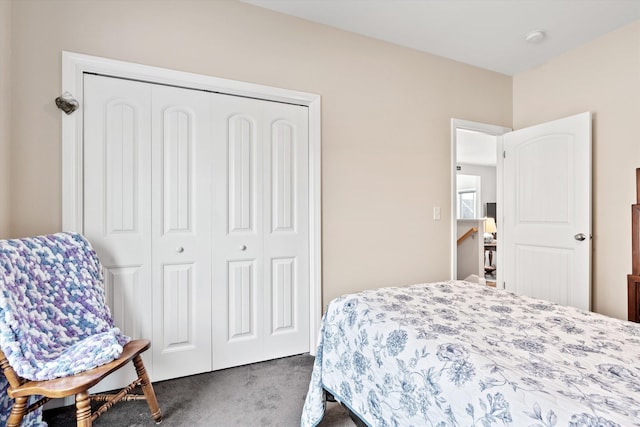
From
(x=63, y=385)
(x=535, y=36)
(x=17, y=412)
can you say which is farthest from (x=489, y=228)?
(x=17, y=412)

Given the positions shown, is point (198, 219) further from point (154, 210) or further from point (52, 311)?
point (52, 311)

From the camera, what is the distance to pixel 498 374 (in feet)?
3.19

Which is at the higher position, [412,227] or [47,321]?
[412,227]

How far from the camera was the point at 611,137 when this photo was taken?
2.70 metres

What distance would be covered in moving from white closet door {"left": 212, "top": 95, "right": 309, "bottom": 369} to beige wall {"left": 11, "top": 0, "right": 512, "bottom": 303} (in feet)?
0.66

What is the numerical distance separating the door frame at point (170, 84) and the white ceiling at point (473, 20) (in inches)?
24.3

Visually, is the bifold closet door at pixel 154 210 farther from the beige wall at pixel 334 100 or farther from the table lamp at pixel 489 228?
the table lamp at pixel 489 228

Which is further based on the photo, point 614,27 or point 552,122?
→ point 552,122

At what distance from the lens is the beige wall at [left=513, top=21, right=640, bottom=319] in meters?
2.57

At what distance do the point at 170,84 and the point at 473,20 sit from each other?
7.32 ft

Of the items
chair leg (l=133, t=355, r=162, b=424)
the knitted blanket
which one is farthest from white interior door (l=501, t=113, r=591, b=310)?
the knitted blanket

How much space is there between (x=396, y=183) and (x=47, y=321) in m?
2.45

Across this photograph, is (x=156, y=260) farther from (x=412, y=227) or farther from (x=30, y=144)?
(x=412, y=227)

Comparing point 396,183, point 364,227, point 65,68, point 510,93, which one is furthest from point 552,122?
point 65,68
